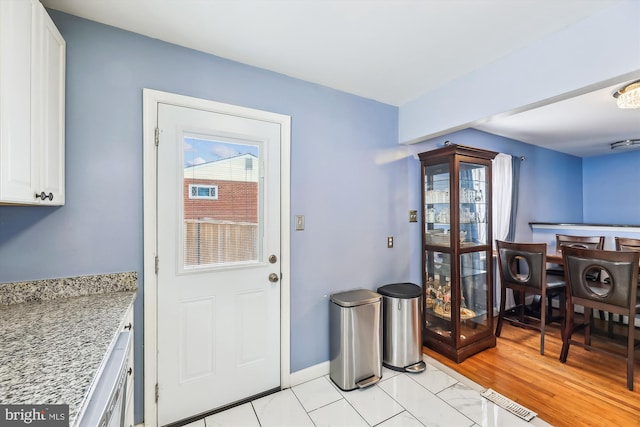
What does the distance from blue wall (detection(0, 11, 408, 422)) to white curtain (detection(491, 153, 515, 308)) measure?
62.7 inches

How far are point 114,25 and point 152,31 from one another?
200 mm

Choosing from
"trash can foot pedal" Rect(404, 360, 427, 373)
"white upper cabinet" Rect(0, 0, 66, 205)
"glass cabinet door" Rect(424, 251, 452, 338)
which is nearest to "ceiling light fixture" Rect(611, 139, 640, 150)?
"glass cabinet door" Rect(424, 251, 452, 338)

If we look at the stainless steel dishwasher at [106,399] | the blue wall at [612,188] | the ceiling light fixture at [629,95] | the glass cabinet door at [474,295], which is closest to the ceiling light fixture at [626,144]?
the blue wall at [612,188]

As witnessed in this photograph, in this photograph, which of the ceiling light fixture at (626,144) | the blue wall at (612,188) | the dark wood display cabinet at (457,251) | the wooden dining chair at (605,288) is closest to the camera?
the wooden dining chair at (605,288)

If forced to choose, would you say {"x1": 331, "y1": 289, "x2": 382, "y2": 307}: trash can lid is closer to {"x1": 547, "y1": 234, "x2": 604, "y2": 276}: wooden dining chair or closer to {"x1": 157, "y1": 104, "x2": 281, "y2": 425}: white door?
{"x1": 157, "y1": 104, "x2": 281, "y2": 425}: white door

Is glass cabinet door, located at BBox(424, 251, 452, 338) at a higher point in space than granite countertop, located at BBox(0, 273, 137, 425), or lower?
lower

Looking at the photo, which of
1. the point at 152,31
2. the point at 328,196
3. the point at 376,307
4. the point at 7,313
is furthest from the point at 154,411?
the point at 152,31

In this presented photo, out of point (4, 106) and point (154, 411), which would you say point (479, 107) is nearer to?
point (4, 106)

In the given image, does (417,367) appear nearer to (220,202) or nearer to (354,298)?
(354,298)

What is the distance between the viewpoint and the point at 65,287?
1.50 meters

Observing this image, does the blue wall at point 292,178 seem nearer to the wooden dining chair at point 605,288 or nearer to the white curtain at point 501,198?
the white curtain at point 501,198

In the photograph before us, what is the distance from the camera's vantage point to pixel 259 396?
80.2 inches

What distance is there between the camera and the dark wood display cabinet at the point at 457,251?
8.45 feet

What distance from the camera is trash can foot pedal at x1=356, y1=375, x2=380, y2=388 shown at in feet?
7.00
